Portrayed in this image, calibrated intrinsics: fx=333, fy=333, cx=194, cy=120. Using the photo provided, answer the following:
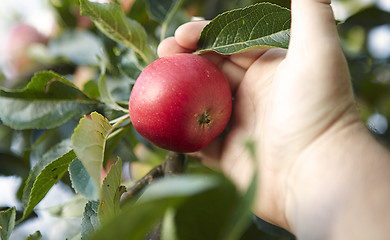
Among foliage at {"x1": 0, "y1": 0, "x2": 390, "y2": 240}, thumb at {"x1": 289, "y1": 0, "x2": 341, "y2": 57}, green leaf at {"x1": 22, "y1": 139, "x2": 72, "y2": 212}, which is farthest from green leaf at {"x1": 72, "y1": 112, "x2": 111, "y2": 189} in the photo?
thumb at {"x1": 289, "y1": 0, "x2": 341, "y2": 57}

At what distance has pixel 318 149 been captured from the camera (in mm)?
550

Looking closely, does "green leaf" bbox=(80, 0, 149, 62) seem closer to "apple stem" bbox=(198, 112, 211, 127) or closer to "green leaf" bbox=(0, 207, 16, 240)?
"apple stem" bbox=(198, 112, 211, 127)

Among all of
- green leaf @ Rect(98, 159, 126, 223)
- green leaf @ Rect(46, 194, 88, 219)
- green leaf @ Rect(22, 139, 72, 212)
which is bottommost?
green leaf @ Rect(46, 194, 88, 219)

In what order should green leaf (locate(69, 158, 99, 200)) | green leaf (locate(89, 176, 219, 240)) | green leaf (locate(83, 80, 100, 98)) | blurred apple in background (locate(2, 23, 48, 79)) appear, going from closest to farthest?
green leaf (locate(89, 176, 219, 240))
green leaf (locate(69, 158, 99, 200))
green leaf (locate(83, 80, 100, 98))
blurred apple in background (locate(2, 23, 48, 79))

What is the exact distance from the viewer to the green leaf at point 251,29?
610 mm

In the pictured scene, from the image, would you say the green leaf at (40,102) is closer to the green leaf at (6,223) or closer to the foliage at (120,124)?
the foliage at (120,124)

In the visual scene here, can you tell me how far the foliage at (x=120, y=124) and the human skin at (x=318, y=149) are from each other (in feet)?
0.24

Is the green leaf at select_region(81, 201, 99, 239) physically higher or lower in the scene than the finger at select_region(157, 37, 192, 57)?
lower

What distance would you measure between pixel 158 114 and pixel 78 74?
677mm

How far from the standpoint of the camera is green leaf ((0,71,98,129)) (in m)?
0.71

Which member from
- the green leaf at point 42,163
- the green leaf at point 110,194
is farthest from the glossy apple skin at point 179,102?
the green leaf at point 42,163

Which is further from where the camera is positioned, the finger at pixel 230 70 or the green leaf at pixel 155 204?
the finger at pixel 230 70

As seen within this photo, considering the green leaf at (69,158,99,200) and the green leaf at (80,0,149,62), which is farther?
the green leaf at (80,0,149,62)

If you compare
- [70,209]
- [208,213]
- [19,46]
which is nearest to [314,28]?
[208,213]
